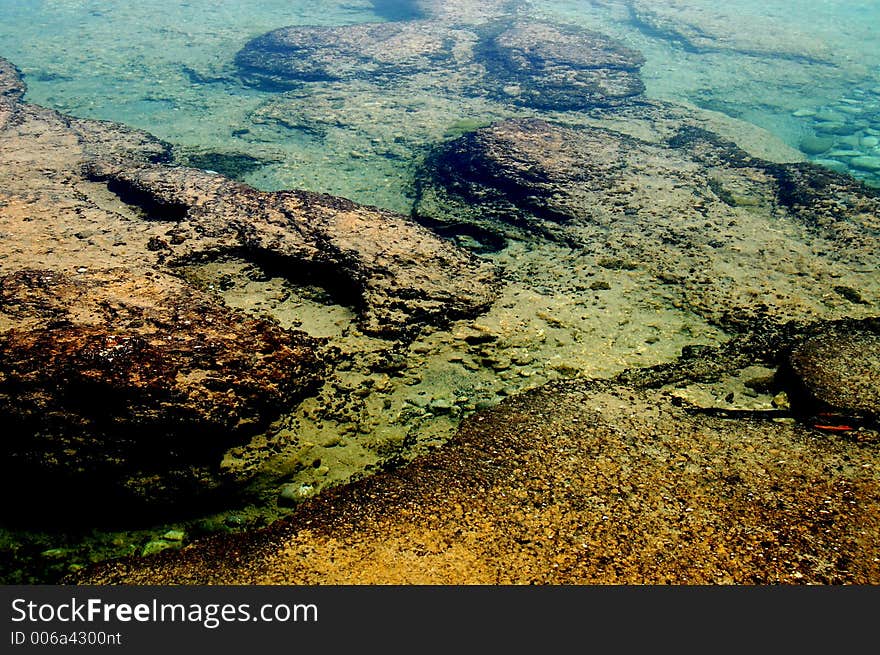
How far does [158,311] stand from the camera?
2.56 meters

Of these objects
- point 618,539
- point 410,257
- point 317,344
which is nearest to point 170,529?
point 317,344

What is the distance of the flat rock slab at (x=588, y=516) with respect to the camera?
5.92 ft

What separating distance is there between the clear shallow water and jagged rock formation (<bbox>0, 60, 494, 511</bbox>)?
167 millimetres

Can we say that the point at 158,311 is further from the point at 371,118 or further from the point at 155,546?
the point at 371,118

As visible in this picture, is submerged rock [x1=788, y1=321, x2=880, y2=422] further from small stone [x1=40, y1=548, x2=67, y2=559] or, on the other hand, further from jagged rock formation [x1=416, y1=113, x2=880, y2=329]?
small stone [x1=40, y1=548, x2=67, y2=559]

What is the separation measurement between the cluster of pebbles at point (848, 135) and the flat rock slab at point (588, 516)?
4802mm

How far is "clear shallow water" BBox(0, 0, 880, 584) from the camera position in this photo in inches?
102

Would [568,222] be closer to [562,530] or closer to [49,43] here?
[562,530]

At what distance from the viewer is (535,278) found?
3615 millimetres

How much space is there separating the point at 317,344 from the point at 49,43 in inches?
321

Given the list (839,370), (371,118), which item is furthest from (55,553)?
(371,118)

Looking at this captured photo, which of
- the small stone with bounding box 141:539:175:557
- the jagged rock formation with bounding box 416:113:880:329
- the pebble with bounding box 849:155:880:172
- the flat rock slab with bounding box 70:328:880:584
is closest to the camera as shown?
the flat rock slab with bounding box 70:328:880:584

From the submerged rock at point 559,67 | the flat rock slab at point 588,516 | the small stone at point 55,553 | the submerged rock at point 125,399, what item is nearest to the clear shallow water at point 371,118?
the small stone at point 55,553

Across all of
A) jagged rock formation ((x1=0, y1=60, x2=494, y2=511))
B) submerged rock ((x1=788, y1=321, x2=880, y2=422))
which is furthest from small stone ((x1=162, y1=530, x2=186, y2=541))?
submerged rock ((x1=788, y1=321, x2=880, y2=422))
